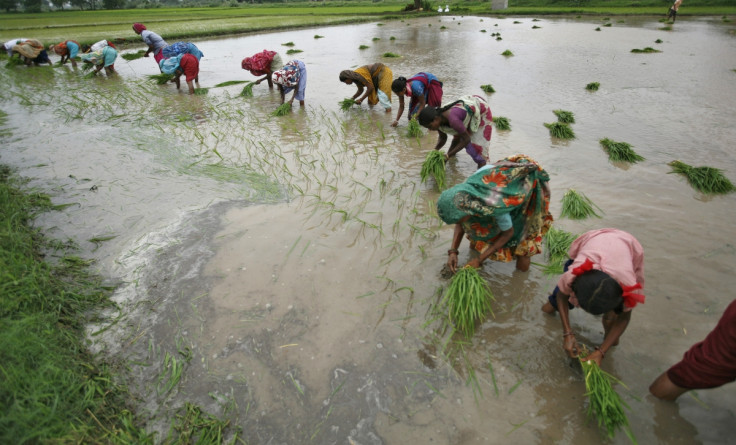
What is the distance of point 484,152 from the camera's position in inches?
164

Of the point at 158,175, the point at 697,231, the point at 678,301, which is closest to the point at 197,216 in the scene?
the point at 158,175

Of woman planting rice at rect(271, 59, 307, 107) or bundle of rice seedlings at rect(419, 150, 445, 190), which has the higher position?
woman planting rice at rect(271, 59, 307, 107)

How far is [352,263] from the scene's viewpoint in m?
3.08

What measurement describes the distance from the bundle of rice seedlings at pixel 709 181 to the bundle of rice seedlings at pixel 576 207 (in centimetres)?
124

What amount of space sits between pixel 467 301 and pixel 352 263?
3.54ft

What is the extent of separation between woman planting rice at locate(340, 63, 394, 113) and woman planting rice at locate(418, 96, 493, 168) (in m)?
2.96

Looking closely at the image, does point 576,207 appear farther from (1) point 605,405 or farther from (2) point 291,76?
(2) point 291,76

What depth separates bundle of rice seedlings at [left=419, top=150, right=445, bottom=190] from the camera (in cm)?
418

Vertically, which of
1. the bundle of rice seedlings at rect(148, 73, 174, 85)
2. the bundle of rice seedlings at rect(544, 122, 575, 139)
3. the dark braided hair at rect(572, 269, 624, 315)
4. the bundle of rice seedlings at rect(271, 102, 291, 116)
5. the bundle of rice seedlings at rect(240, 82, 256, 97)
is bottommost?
the dark braided hair at rect(572, 269, 624, 315)

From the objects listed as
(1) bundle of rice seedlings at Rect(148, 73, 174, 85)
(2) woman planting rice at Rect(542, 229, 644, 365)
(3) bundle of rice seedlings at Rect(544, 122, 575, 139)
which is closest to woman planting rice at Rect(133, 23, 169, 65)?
(1) bundle of rice seedlings at Rect(148, 73, 174, 85)

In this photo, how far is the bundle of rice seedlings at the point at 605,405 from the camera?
5.90ft

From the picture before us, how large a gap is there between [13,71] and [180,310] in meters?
13.5

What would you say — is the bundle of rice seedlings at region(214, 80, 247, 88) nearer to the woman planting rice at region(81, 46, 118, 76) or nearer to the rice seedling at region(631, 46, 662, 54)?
the woman planting rice at region(81, 46, 118, 76)

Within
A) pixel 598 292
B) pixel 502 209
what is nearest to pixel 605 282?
pixel 598 292
